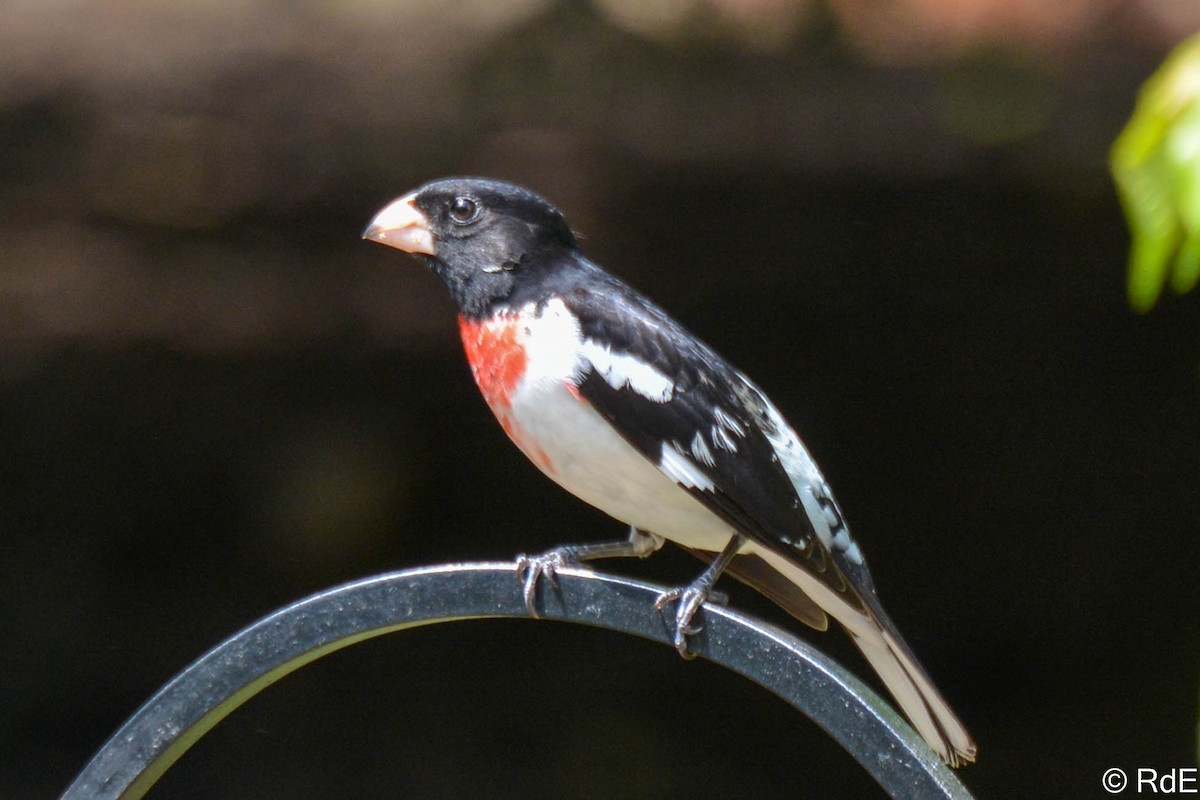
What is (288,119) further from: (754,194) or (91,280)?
(754,194)

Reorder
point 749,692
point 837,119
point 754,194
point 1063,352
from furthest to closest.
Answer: point 749,692 < point 1063,352 < point 754,194 < point 837,119

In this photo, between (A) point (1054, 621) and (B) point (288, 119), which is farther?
(A) point (1054, 621)

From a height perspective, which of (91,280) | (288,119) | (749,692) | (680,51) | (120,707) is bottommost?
(120,707)

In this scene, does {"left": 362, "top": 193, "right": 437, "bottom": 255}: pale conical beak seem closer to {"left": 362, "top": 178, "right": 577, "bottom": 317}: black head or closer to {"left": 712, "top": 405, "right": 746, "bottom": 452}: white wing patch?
{"left": 362, "top": 178, "right": 577, "bottom": 317}: black head

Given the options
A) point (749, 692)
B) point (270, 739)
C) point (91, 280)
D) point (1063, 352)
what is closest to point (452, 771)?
point (270, 739)

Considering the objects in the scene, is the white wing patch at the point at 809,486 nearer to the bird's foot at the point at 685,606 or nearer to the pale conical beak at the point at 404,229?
the bird's foot at the point at 685,606
